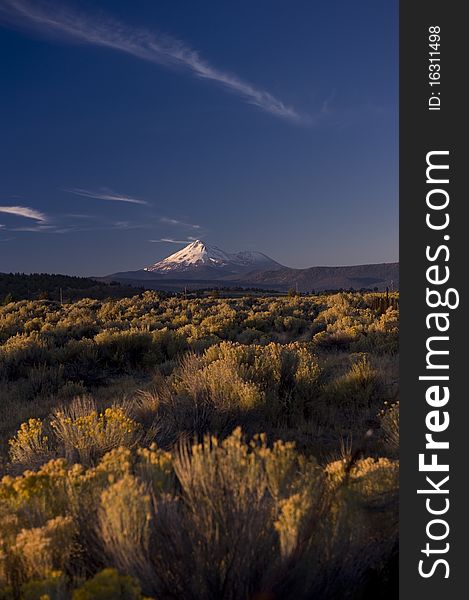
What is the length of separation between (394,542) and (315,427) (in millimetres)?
3215

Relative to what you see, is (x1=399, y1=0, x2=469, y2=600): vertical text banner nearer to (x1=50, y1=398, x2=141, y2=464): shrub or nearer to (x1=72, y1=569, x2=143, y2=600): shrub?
(x1=72, y1=569, x2=143, y2=600): shrub

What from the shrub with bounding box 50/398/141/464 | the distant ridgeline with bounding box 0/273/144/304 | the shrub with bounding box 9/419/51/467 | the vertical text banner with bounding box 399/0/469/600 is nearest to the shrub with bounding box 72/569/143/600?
the vertical text banner with bounding box 399/0/469/600

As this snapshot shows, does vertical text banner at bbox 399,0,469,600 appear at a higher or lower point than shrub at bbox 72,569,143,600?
higher

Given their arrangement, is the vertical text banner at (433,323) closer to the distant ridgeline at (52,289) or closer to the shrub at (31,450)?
the shrub at (31,450)

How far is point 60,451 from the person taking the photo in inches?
193

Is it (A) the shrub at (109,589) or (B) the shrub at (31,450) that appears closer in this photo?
(A) the shrub at (109,589)

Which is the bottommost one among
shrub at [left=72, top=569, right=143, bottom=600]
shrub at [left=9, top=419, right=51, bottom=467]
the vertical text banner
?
shrub at [left=9, top=419, right=51, bottom=467]

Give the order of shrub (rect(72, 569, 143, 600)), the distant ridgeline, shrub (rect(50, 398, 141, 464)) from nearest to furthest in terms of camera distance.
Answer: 1. shrub (rect(72, 569, 143, 600))
2. shrub (rect(50, 398, 141, 464))
3. the distant ridgeline

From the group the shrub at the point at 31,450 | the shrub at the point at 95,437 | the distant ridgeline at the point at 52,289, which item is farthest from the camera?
the distant ridgeline at the point at 52,289

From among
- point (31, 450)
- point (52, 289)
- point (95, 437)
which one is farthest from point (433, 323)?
point (52, 289)

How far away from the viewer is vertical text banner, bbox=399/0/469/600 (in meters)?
2.53

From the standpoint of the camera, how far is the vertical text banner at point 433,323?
253cm

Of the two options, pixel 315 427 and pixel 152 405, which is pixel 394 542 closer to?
pixel 315 427

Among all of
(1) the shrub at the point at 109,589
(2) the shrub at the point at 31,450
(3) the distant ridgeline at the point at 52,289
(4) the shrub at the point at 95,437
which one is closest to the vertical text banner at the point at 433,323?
(1) the shrub at the point at 109,589
